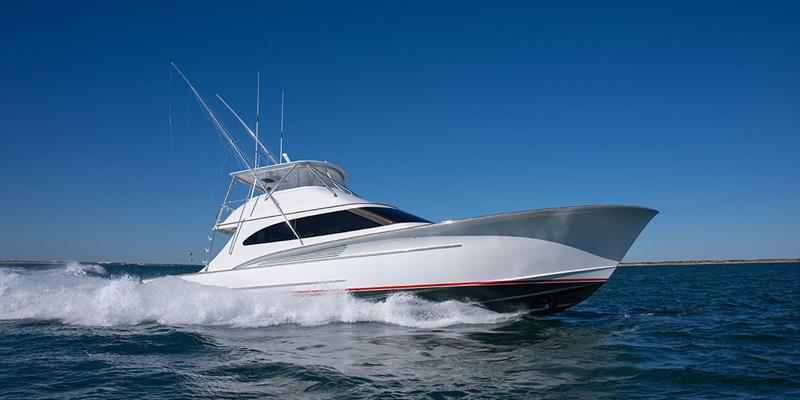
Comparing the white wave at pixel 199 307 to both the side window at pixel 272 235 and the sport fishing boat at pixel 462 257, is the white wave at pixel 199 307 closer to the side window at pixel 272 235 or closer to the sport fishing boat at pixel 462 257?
the sport fishing boat at pixel 462 257

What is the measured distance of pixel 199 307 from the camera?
8742 millimetres

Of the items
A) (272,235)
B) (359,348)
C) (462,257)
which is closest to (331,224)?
(272,235)

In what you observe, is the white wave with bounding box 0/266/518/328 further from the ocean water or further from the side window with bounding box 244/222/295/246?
the side window with bounding box 244/222/295/246

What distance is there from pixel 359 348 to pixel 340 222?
11.2 feet

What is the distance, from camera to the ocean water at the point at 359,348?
433cm

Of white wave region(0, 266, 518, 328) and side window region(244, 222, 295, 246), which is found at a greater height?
side window region(244, 222, 295, 246)

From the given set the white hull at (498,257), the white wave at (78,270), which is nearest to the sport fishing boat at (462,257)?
the white hull at (498,257)

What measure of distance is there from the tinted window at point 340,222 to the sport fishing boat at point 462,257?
22 mm

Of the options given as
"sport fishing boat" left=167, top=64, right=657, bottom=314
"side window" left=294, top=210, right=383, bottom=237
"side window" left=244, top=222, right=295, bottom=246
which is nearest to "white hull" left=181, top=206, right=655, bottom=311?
"sport fishing boat" left=167, top=64, right=657, bottom=314

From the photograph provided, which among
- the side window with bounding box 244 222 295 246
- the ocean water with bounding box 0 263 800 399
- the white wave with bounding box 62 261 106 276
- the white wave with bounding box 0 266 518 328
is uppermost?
the side window with bounding box 244 222 295 246

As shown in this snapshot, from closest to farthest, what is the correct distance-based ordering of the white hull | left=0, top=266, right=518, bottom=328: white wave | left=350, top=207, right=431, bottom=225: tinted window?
the white hull < left=0, top=266, right=518, bottom=328: white wave < left=350, top=207, right=431, bottom=225: tinted window

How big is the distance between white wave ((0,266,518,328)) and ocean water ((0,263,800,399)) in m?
0.03

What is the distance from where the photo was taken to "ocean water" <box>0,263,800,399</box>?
4328 mm

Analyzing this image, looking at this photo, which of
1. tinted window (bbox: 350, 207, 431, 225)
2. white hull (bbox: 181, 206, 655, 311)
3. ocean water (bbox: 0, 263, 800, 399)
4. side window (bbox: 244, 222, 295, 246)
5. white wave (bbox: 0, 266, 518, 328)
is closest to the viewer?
ocean water (bbox: 0, 263, 800, 399)
